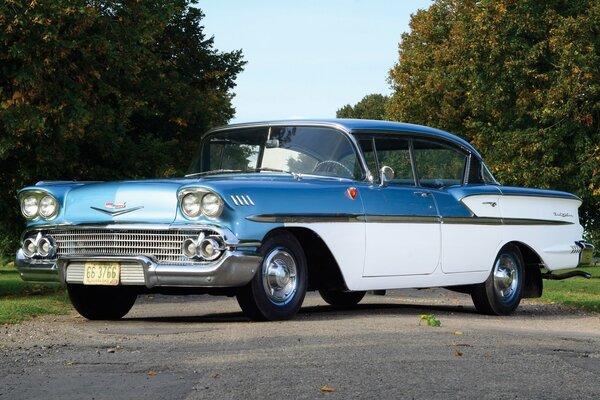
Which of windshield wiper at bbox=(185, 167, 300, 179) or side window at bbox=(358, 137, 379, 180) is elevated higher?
side window at bbox=(358, 137, 379, 180)

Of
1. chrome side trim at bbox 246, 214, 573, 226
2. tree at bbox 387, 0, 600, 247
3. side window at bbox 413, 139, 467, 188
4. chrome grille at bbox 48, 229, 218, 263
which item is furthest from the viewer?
tree at bbox 387, 0, 600, 247

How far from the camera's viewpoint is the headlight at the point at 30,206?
34.4 ft

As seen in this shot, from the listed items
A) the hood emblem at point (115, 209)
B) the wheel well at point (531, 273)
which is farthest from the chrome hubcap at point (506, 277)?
the hood emblem at point (115, 209)

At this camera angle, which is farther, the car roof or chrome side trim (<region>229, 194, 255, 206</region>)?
the car roof

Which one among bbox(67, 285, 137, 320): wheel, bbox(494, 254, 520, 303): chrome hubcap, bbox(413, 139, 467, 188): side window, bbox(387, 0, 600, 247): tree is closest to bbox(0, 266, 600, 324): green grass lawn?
bbox(67, 285, 137, 320): wheel

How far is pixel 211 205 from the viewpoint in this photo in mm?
9414

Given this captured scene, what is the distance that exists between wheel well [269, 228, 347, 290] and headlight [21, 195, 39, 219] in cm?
240

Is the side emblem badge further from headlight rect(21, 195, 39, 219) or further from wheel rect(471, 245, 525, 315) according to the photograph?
headlight rect(21, 195, 39, 219)

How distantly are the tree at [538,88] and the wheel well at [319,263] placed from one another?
75.0 feet

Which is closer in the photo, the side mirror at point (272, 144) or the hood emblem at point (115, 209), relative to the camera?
the hood emblem at point (115, 209)

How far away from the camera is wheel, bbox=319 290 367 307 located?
13.5 meters

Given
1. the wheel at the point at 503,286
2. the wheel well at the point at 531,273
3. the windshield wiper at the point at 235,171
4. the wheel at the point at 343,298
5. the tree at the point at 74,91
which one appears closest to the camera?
the windshield wiper at the point at 235,171

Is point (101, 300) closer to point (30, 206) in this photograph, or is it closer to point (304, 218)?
point (30, 206)

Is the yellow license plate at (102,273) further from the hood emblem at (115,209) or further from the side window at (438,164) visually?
the side window at (438,164)
